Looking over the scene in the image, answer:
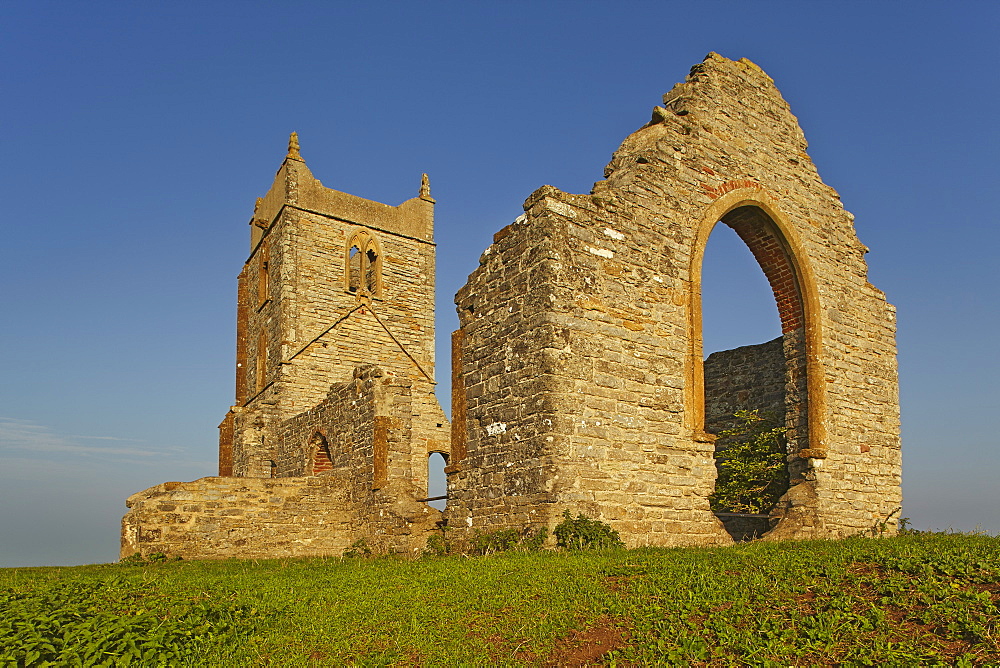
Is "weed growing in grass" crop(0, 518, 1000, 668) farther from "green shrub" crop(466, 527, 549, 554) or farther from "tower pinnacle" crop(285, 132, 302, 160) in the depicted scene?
"tower pinnacle" crop(285, 132, 302, 160)

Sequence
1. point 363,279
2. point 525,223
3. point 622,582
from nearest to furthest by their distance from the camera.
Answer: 1. point 622,582
2. point 525,223
3. point 363,279

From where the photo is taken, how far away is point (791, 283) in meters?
12.4

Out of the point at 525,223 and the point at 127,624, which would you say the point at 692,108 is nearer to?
the point at 525,223

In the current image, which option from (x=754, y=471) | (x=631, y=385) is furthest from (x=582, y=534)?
(x=754, y=471)

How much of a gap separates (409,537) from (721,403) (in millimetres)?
6117

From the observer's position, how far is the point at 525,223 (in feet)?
31.6

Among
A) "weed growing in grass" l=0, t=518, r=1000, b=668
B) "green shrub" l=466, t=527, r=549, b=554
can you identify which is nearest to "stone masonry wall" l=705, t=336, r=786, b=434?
"green shrub" l=466, t=527, r=549, b=554

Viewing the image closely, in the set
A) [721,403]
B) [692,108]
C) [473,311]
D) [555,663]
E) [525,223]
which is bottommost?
[555,663]

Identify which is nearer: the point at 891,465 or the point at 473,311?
the point at 473,311

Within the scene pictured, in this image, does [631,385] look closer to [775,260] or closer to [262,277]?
[775,260]

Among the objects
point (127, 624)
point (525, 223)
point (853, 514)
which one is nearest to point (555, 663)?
point (127, 624)

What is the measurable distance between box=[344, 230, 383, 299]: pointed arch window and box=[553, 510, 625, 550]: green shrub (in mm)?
17267

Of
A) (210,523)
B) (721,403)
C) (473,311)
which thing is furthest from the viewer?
(721,403)

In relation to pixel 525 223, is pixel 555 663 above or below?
below
